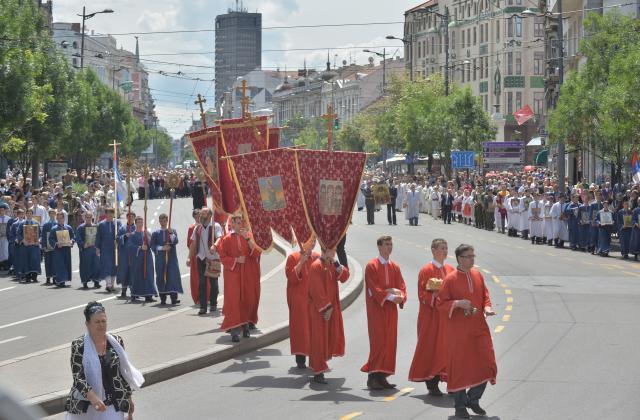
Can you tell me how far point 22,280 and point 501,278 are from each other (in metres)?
10.6

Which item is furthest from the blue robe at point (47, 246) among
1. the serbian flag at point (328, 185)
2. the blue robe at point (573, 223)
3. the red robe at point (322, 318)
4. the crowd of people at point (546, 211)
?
the blue robe at point (573, 223)

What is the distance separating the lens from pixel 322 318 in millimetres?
13938

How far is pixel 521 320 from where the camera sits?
62.0ft

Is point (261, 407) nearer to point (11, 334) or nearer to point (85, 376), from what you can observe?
point (85, 376)

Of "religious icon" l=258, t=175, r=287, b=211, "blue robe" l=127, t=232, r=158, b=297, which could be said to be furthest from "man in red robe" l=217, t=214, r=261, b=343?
"blue robe" l=127, t=232, r=158, b=297

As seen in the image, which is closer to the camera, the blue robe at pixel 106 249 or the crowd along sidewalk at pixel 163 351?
the crowd along sidewalk at pixel 163 351

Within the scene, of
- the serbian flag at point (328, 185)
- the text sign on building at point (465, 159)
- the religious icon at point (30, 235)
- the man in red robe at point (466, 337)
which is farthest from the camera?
the text sign on building at point (465, 159)

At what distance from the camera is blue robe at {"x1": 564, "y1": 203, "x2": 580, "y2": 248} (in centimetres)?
3653

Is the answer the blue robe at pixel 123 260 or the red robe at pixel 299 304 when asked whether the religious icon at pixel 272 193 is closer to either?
the red robe at pixel 299 304

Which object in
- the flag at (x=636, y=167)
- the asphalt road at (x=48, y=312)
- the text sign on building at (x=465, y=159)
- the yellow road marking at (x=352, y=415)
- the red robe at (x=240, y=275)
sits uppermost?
the text sign on building at (x=465, y=159)

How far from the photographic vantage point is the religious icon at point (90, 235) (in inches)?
1008

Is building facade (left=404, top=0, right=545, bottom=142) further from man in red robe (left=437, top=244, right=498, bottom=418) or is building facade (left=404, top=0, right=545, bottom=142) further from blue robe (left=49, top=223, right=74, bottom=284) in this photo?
man in red robe (left=437, top=244, right=498, bottom=418)

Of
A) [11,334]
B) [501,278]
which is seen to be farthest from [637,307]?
[11,334]

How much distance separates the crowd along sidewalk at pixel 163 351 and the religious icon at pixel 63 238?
19.5 ft
